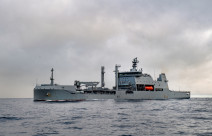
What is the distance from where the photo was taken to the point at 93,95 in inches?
2938

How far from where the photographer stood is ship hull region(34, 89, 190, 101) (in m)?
68.9

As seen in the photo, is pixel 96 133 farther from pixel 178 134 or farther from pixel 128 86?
pixel 128 86

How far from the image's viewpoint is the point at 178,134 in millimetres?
16891

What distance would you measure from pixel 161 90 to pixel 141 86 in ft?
32.3

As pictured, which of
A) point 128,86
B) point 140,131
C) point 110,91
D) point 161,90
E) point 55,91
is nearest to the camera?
point 140,131

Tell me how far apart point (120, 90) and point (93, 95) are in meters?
10.9

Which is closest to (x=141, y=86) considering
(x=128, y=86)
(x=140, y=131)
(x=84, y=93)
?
A: (x=128, y=86)

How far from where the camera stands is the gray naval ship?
227ft

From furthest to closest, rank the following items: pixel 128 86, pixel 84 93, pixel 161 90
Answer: pixel 161 90 < pixel 128 86 < pixel 84 93

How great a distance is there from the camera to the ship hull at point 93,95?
6894 cm

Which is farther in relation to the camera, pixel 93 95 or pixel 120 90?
pixel 120 90

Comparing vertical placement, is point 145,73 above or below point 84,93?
above

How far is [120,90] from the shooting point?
3209 inches

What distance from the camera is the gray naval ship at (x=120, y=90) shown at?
227ft
